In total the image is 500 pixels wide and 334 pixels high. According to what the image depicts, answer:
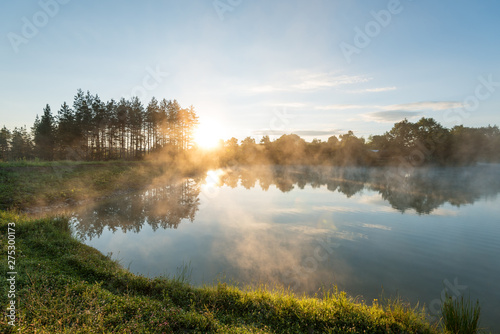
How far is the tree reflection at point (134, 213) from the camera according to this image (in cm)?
1595

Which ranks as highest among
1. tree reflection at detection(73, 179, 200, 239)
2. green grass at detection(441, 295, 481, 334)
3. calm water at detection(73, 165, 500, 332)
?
green grass at detection(441, 295, 481, 334)

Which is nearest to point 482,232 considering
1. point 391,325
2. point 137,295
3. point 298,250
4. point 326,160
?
point 298,250

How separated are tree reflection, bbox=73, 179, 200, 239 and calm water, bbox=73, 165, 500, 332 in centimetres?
8

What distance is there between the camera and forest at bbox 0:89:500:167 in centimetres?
5484

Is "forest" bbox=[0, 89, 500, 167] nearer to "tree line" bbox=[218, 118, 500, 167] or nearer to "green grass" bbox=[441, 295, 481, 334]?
"tree line" bbox=[218, 118, 500, 167]

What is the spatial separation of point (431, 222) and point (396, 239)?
6302 millimetres

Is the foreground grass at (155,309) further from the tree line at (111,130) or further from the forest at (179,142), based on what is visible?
the tree line at (111,130)

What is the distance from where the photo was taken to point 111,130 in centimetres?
5769

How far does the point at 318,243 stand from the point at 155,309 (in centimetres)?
990

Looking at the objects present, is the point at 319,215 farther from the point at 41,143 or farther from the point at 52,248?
the point at 41,143

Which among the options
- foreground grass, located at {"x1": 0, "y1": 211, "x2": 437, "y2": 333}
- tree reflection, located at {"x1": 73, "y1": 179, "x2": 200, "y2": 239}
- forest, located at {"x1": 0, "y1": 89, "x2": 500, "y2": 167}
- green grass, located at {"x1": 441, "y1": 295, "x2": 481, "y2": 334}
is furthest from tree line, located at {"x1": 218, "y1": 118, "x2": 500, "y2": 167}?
green grass, located at {"x1": 441, "y1": 295, "x2": 481, "y2": 334}

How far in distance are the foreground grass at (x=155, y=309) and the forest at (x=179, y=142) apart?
37.3 m

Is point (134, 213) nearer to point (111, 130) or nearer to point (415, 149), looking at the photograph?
point (111, 130)

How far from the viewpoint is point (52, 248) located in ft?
31.3
